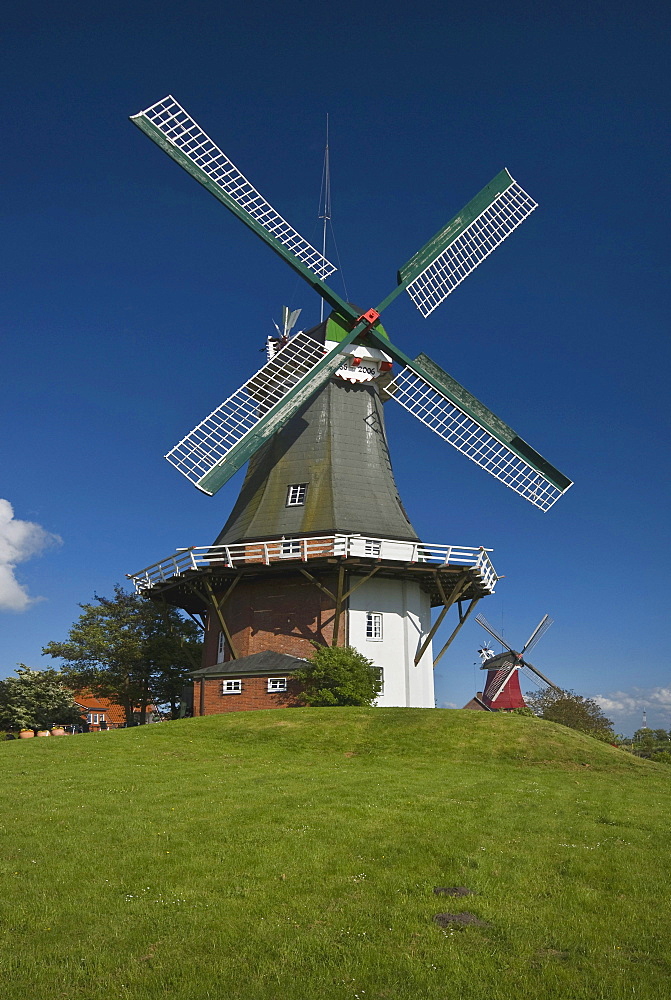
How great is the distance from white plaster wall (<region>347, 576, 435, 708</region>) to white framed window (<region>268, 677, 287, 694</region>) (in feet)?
10.1

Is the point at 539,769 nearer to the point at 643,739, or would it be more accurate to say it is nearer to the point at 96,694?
the point at 96,694

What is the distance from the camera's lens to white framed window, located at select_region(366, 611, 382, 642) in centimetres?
2936

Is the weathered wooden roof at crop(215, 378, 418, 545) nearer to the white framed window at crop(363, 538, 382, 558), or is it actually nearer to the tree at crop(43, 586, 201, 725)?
the white framed window at crop(363, 538, 382, 558)

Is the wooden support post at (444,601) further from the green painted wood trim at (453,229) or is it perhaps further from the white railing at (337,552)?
the green painted wood trim at (453,229)

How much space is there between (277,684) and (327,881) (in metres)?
18.4

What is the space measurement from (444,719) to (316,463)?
12653 millimetres

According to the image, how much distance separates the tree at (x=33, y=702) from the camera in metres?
32.4

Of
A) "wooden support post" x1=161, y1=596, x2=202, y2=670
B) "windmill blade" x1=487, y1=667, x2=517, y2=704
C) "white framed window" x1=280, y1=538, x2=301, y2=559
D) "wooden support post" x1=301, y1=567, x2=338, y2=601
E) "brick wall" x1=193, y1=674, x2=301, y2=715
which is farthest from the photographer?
"windmill blade" x1=487, y1=667, x2=517, y2=704

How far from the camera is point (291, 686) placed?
2725 centimetres

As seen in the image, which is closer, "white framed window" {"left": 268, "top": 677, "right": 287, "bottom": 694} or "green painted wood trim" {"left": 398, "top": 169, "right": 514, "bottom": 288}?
"white framed window" {"left": 268, "top": 677, "right": 287, "bottom": 694}

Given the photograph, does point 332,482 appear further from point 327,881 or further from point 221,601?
point 327,881

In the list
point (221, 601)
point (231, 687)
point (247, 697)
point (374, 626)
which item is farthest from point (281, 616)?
point (374, 626)

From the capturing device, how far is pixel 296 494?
30.8m

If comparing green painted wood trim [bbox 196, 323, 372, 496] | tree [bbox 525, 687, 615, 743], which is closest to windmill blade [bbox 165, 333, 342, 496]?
green painted wood trim [bbox 196, 323, 372, 496]
